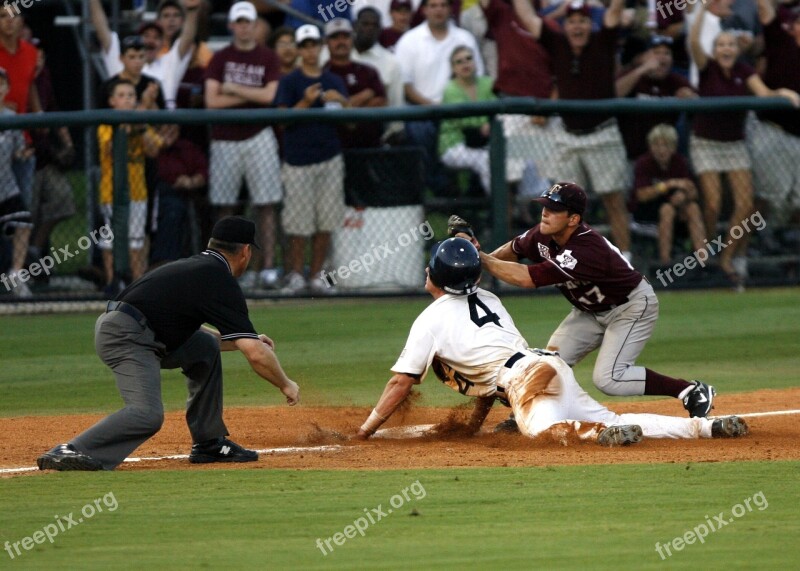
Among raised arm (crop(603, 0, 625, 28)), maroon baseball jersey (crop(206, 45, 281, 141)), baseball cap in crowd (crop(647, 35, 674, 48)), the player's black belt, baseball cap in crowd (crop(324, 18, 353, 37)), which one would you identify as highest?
raised arm (crop(603, 0, 625, 28))

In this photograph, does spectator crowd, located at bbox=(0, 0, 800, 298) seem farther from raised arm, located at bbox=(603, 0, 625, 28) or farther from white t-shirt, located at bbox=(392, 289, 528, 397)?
white t-shirt, located at bbox=(392, 289, 528, 397)

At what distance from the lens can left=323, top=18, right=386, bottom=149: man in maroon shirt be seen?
14.2 m

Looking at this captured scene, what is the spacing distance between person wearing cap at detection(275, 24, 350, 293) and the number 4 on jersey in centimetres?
596

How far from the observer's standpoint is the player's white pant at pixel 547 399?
7.75 m

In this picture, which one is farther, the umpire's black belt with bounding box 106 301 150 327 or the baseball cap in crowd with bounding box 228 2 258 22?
the baseball cap in crowd with bounding box 228 2 258 22

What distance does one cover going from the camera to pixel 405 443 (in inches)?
325

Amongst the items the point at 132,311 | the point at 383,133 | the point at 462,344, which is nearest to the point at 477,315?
the point at 462,344

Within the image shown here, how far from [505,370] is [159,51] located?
323 inches

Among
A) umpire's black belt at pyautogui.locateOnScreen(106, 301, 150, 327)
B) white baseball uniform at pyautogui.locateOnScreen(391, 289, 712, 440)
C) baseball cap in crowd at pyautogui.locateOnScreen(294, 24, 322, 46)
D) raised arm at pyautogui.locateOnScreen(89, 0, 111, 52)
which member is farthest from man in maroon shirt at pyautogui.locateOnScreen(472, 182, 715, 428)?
raised arm at pyautogui.locateOnScreen(89, 0, 111, 52)

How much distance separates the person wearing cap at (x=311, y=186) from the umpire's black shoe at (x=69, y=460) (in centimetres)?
689

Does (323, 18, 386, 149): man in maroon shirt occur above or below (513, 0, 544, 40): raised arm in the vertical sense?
below

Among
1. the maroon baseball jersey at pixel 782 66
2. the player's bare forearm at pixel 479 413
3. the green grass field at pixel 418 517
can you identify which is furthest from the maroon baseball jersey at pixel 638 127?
the green grass field at pixel 418 517

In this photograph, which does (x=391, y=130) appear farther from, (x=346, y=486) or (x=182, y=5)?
(x=346, y=486)

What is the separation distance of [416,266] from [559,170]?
6.02ft
